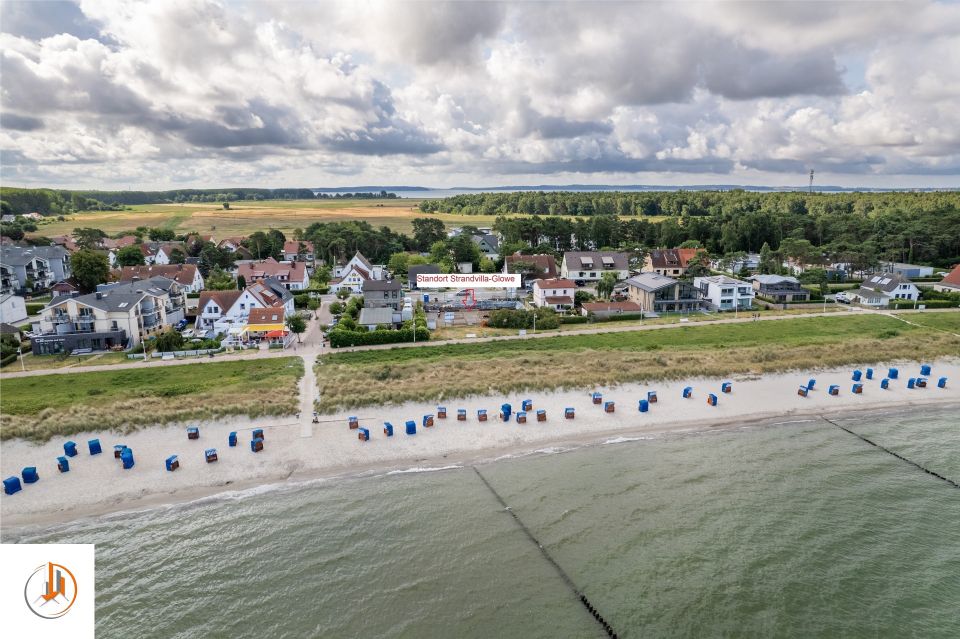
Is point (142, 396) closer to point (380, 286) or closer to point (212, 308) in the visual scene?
point (212, 308)

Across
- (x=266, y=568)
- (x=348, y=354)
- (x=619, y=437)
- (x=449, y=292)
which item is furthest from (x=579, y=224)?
(x=266, y=568)

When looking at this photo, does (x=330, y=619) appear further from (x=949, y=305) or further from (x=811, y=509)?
(x=949, y=305)

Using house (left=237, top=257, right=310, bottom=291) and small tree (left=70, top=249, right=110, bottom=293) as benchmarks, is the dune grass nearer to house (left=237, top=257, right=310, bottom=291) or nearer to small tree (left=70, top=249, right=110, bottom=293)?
small tree (left=70, top=249, right=110, bottom=293)

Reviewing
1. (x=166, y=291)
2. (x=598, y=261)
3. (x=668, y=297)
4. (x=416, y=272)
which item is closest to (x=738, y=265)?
(x=598, y=261)

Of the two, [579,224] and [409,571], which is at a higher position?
[579,224]

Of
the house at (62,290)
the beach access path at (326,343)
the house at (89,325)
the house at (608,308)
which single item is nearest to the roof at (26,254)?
the house at (62,290)

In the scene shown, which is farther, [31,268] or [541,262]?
[541,262]

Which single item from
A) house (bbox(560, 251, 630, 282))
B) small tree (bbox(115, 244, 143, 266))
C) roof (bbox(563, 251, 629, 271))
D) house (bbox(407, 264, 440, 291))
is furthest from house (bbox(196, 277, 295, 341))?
roof (bbox(563, 251, 629, 271))
